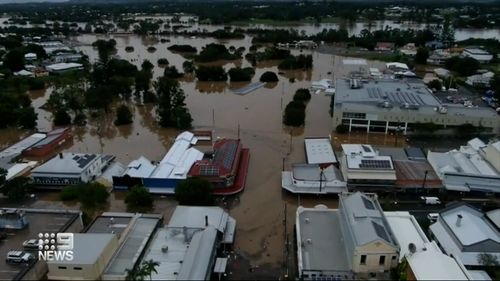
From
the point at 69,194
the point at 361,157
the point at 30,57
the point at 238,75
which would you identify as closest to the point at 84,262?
the point at 69,194

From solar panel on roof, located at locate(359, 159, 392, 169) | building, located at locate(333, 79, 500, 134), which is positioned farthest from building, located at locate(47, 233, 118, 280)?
building, located at locate(333, 79, 500, 134)

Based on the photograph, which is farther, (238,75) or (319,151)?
(238,75)

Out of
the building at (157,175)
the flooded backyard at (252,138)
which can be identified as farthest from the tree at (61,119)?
the building at (157,175)

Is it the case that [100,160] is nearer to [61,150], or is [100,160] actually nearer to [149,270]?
[61,150]

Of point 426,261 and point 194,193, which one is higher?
point 426,261

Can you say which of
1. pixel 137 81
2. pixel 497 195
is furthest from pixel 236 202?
pixel 137 81

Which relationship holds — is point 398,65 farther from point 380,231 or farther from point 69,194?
point 69,194

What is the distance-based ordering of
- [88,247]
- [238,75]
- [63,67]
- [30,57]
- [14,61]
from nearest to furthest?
[88,247], [238,75], [14,61], [63,67], [30,57]
